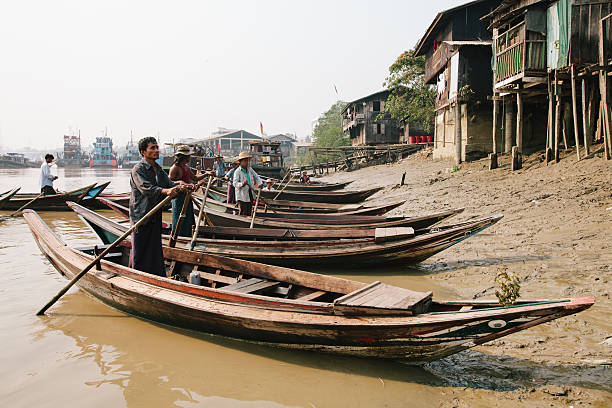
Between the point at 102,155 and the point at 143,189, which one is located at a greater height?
the point at 102,155

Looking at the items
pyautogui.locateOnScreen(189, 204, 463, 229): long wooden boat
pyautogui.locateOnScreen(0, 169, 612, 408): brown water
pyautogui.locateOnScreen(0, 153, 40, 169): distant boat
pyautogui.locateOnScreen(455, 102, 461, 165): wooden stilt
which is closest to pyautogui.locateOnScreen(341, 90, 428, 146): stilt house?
pyautogui.locateOnScreen(455, 102, 461, 165): wooden stilt

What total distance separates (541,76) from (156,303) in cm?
1267

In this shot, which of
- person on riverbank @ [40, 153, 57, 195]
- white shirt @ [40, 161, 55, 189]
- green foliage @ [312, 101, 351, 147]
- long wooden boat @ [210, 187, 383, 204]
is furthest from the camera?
green foliage @ [312, 101, 351, 147]

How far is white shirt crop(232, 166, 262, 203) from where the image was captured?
25.3 feet

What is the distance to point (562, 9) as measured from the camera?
1134 cm

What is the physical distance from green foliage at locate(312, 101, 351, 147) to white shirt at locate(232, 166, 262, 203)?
3561 cm

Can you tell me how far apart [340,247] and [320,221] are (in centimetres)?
190

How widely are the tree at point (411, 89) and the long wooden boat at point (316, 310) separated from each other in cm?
2332

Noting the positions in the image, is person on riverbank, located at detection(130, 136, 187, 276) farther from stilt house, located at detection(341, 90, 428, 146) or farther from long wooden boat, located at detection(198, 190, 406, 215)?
stilt house, located at detection(341, 90, 428, 146)

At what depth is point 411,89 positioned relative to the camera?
27594 mm

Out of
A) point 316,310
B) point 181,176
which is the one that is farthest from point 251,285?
point 181,176

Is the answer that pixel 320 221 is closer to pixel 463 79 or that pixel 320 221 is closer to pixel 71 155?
pixel 463 79

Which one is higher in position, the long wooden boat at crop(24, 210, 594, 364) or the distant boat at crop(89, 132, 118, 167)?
the distant boat at crop(89, 132, 118, 167)

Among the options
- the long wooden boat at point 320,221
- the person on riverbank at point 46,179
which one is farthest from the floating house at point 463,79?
the person on riverbank at point 46,179
